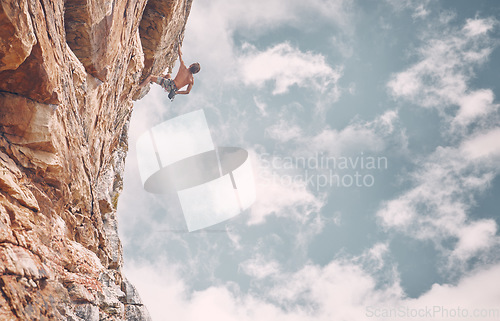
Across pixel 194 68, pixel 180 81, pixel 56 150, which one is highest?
pixel 194 68

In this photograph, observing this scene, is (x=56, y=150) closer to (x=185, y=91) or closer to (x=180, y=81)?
(x=185, y=91)

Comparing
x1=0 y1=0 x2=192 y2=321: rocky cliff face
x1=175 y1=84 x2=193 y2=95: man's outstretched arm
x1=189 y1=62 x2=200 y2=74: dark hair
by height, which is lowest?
x1=0 y1=0 x2=192 y2=321: rocky cliff face

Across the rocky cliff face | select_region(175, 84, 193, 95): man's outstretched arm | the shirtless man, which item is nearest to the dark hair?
the shirtless man

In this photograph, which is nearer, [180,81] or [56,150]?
[56,150]

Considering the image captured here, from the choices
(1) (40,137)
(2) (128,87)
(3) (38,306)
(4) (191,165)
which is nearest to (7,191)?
(1) (40,137)

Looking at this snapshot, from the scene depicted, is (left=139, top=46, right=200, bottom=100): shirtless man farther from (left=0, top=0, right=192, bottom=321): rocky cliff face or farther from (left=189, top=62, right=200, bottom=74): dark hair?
(left=0, top=0, right=192, bottom=321): rocky cliff face

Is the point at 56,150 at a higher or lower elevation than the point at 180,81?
lower

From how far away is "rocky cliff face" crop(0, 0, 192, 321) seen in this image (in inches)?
265

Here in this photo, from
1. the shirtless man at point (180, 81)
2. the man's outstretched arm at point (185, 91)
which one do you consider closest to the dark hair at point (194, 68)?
the shirtless man at point (180, 81)

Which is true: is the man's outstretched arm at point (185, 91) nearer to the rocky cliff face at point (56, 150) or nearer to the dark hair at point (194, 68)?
the dark hair at point (194, 68)

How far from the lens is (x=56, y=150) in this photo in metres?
8.71

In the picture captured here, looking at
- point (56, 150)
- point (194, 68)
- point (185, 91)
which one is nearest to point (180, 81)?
point (185, 91)

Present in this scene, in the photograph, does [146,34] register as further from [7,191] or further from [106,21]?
[7,191]

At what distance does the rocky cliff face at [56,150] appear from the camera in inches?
265
